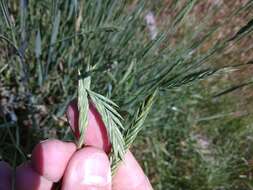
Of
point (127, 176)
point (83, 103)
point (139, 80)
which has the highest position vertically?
point (139, 80)

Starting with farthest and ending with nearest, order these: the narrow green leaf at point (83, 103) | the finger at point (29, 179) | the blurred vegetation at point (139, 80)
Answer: the blurred vegetation at point (139, 80) → the finger at point (29, 179) → the narrow green leaf at point (83, 103)

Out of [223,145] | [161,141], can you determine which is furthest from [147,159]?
[223,145]

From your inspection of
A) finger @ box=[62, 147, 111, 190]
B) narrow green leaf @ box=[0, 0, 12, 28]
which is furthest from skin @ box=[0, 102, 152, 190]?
narrow green leaf @ box=[0, 0, 12, 28]

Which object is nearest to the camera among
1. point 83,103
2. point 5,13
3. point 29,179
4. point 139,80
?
point 83,103

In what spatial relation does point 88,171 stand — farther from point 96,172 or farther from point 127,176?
point 127,176

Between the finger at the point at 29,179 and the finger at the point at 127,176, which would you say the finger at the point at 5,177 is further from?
the finger at the point at 127,176

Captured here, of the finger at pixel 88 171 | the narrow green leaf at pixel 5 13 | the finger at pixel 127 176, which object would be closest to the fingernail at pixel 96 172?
the finger at pixel 88 171

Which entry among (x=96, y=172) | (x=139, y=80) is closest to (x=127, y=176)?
(x=96, y=172)

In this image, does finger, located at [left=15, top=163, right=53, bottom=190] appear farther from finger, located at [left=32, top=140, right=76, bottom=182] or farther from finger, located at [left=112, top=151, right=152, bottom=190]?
finger, located at [left=112, top=151, right=152, bottom=190]
